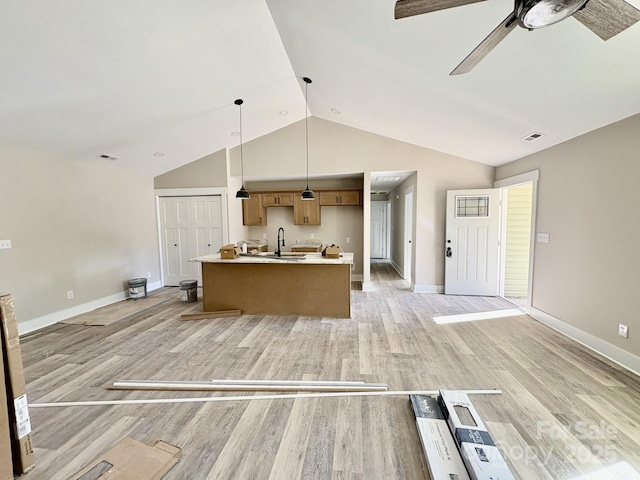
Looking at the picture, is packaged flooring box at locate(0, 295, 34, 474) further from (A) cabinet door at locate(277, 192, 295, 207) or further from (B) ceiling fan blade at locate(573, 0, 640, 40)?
(A) cabinet door at locate(277, 192, 295, 207)

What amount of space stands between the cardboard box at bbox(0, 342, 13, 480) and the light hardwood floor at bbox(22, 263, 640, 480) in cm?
17

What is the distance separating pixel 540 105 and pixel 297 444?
12.9 feet

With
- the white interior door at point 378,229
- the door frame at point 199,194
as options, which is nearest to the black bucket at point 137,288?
the door frame at point 199,194

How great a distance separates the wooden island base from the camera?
3988 millimetres

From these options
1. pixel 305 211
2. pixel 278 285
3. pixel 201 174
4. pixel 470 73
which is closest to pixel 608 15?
pixel 470 73

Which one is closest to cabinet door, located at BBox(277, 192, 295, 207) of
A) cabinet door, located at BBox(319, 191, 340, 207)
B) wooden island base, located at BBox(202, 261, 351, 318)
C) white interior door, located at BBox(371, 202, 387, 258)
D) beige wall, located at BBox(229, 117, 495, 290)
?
beige wall, located at BBox(229, 117, 495, 290)

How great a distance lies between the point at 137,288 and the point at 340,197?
14.8 feet

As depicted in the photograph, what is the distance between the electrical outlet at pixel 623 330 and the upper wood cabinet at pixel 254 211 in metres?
5.86

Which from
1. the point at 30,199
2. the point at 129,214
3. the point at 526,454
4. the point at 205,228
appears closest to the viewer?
the point at 526,454

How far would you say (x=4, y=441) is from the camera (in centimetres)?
140

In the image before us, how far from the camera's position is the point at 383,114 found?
422cm

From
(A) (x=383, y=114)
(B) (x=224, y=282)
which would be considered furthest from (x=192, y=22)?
(B) (x=224, y=282)

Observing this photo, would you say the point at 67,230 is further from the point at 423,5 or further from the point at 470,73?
the point at 470,73

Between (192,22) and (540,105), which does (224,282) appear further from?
(540,105)
